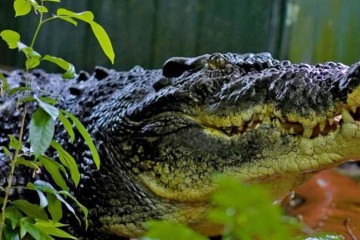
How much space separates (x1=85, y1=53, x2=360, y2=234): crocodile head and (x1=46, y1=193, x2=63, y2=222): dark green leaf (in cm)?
49

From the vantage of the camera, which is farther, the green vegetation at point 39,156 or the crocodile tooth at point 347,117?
the crocodile tooth at point 347,117

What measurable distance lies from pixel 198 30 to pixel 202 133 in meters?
2.72

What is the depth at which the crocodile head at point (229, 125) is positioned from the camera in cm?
176

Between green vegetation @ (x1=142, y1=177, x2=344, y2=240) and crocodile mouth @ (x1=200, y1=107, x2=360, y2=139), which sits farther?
crocodile mouth @ (x1=200, y1=107, x2=360, y2=139)

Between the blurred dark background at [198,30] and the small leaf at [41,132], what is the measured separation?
2.74 metres

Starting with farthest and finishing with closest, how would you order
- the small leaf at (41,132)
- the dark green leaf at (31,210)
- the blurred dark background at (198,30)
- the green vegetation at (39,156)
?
1. the blurred dark background at (198,30)
2. the dark green leaf at (31,210)
3. the green vegetation at (39,156)
4. the small leaf at (41,132)

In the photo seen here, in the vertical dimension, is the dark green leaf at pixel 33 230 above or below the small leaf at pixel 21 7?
below

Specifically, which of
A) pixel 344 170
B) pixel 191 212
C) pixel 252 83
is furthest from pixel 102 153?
pixel 344 170

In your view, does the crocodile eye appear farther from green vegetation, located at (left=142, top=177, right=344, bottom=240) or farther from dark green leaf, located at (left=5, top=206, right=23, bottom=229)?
green vegetation, located at (left=142, top=177, right=344, bottom=240)

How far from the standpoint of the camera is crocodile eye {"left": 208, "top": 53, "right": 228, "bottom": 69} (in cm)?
215

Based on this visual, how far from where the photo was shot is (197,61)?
2193mm

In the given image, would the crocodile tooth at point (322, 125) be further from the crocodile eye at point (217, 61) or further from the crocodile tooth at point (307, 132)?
the crocodile eye at point (217, 61)

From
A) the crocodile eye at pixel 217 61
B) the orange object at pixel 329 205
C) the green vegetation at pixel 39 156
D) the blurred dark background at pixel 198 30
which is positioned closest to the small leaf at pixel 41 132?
the green vegetation at pixel 39 156

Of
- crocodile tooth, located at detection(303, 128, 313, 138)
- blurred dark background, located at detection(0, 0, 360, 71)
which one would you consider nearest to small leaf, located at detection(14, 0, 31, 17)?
crocodile tooth, located at detection(303, 128, 313, 138)
